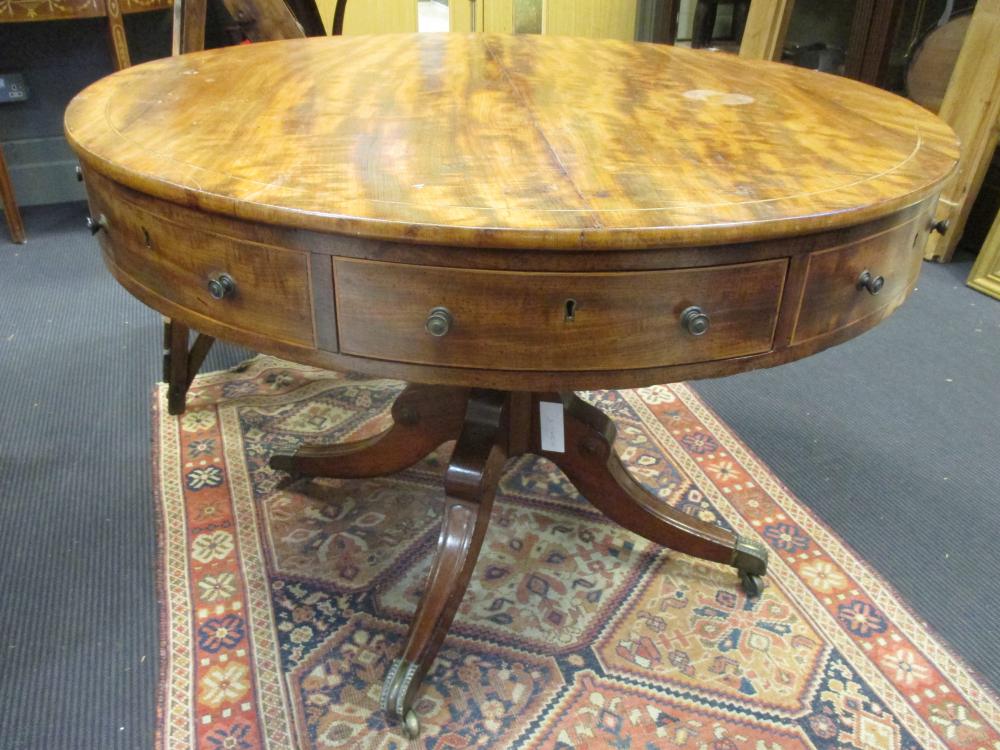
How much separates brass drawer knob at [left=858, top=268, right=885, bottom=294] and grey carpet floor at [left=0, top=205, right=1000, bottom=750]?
73 cm

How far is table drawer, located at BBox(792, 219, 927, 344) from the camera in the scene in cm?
72

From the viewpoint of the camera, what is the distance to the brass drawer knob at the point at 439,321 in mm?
685

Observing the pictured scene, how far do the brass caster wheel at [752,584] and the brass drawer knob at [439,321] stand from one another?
0.82 meters

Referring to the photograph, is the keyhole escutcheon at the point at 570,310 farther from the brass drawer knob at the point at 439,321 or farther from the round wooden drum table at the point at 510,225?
the brass drawer knob at the point at 439,321

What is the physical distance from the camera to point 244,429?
1.68 m

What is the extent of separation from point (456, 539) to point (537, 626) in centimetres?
23

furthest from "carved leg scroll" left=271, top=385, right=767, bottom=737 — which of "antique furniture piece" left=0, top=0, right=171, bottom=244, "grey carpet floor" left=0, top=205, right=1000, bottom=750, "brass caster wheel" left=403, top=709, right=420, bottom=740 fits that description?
"antique furniture piece" left=0, top=0, right=171, bottom=244

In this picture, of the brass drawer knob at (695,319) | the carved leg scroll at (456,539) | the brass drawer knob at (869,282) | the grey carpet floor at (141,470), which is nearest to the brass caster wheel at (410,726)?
the carved leg scroll at (456,539)

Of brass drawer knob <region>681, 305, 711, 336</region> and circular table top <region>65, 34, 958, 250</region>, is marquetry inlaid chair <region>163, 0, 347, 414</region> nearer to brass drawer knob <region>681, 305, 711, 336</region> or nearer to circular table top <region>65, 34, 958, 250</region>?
circular table top <region>65, 34, 958, 250</region>

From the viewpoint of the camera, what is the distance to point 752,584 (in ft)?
4.14

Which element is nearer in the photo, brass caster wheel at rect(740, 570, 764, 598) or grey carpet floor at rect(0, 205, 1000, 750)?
grey carpet floor at rect(0, 205, 1000, 750)

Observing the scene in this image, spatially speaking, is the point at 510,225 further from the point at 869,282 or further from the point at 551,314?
the point at 869,282

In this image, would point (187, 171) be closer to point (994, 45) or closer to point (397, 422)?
point (397, 422)

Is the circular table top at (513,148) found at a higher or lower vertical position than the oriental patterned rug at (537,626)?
higher
